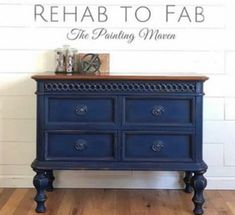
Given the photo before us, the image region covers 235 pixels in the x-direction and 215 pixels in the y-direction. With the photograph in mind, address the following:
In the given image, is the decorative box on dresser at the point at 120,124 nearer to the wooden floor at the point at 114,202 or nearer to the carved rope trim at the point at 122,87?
the carved rope trim at the point at 122,87

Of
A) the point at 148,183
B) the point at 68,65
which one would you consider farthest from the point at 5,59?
the point at 148,183

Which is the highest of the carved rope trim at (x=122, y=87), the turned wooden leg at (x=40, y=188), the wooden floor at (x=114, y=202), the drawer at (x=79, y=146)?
the carved rope trim at (x=122, y=87)

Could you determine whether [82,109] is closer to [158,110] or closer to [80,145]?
[80,145]

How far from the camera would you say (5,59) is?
9.96 feet

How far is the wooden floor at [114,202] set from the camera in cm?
266

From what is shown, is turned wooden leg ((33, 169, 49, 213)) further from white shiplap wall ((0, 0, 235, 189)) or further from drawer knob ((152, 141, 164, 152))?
drawer knob ((152, 141, 164, 152))

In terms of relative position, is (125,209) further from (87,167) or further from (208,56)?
(208,56)

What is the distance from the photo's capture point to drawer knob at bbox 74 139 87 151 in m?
2.61

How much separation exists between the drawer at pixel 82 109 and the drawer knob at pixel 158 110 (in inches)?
9.6

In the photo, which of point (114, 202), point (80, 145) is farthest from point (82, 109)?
point (114, 202)

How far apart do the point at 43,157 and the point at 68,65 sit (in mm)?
645

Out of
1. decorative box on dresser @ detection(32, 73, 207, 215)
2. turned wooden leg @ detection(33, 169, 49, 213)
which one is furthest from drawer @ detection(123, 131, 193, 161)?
turned wooden leg @ detection(33, 169, 49, 213)

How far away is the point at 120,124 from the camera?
102 inches

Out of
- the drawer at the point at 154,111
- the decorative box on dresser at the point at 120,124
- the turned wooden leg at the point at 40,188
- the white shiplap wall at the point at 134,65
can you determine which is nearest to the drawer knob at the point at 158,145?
the decorative box on dresser at the point at 120,124
